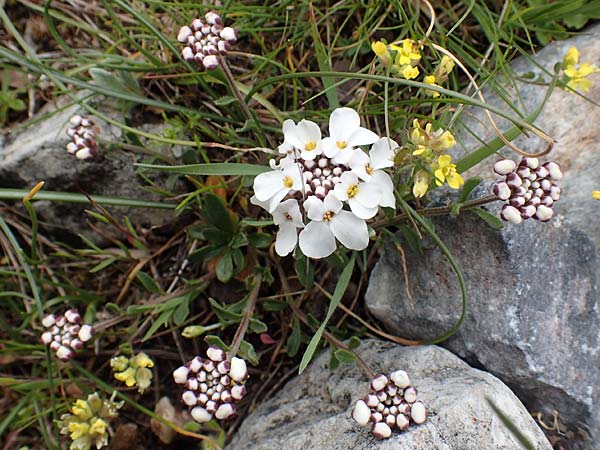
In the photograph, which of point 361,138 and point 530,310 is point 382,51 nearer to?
point 361,138

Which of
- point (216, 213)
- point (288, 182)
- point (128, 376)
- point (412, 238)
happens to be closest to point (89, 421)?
point (128, 376)

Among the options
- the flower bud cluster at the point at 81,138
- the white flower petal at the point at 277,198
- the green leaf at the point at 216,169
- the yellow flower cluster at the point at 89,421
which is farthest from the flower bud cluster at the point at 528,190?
the yellow flower cluster at the point at 89,421

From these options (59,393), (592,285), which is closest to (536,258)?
(592,285)

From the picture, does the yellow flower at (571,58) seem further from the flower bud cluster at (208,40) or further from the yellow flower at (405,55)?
the flower bud cluster at (208,40)

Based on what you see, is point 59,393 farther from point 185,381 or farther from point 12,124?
point 12,124

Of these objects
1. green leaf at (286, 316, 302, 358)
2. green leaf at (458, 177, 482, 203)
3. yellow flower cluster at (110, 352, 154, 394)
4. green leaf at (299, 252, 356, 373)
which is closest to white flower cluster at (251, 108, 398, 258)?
green leaf at (299, 252, 356, 373)
